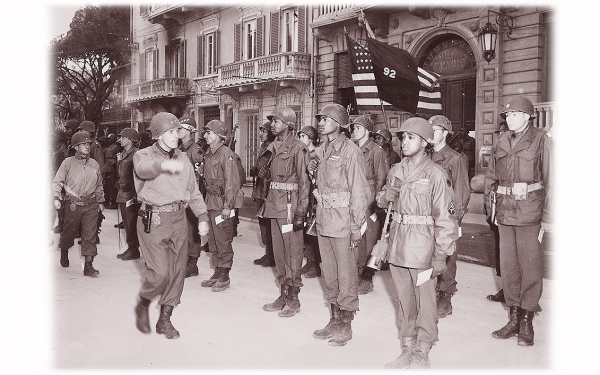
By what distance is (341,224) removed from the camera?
544 cm

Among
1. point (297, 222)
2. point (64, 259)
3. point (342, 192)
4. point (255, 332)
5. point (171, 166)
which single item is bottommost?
point (255, 332)

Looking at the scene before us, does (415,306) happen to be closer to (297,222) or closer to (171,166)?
(297,222)

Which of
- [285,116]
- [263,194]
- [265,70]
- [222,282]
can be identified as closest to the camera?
[285,116]

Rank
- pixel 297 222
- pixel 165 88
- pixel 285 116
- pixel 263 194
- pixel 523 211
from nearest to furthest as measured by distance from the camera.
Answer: pixel 523 211, pixel 297 222, pixel 285 116, pixel 263 194, pixel 165 88

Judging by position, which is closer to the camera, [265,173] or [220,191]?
[265,173]

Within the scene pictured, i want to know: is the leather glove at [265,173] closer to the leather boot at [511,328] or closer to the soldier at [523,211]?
the soldier at [523,211]

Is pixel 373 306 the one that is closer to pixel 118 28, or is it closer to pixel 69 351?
pixel 69 351

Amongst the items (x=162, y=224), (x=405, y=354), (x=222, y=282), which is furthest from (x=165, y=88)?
(x=405, y=354)

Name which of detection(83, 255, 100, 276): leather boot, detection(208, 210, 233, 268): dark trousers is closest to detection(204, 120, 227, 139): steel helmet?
detection(208, 210, 233, 268): dark trousers

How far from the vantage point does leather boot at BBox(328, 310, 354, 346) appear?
17.2ft

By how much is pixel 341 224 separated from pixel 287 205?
1279 mm

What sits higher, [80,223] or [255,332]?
[80,223]

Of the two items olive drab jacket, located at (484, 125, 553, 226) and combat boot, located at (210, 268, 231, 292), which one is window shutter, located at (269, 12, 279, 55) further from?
olive drab jacket, located at (484, 125, 553, 226)

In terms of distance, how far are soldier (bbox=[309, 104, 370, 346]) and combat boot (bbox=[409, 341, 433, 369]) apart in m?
0.81
